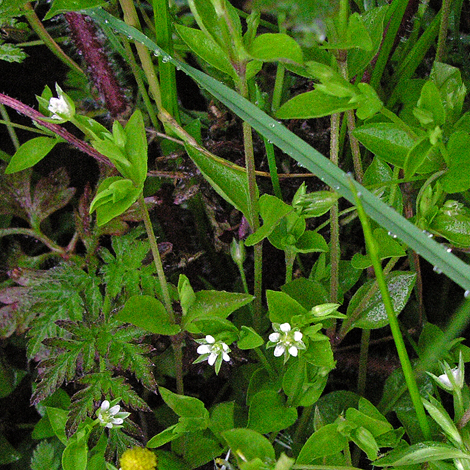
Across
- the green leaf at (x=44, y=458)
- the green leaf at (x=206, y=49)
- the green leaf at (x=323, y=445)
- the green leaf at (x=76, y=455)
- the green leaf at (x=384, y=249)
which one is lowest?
the green leaf at (x=44, y=458)

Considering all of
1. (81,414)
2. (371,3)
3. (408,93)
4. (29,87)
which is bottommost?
(81,414)

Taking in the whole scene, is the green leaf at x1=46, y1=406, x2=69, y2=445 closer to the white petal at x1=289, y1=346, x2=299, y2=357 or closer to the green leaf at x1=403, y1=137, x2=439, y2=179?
the white petal at x1=289, y1=346, x2=299, y2=357

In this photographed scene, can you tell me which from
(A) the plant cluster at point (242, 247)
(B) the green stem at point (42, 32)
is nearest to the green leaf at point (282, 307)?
(A) the plant cluster at point (242, 247)

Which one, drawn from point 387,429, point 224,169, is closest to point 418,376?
point 387,429

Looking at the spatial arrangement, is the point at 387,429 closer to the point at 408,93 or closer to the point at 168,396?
the point at 168,396

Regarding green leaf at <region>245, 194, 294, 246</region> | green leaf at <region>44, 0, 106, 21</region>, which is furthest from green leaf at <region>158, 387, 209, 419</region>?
green leaf at <region>44, 0, 106, 21</region>

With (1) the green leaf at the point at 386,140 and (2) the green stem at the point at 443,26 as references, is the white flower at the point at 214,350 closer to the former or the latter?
(1) the green leaf at the point at 386,140
